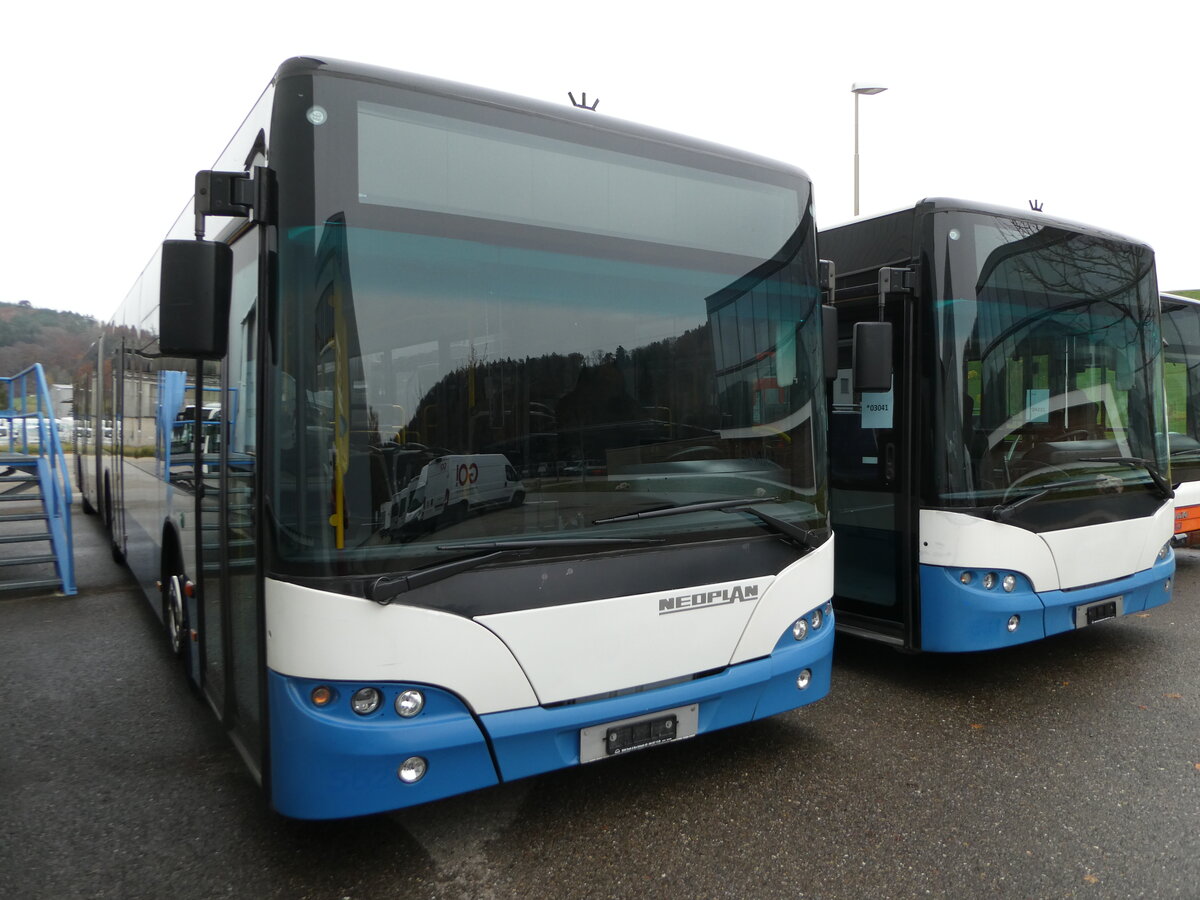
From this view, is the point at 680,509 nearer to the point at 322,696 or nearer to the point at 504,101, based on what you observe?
the point at 322,696

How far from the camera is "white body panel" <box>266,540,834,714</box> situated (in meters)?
2.76

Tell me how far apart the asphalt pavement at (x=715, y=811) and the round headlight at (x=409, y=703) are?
0.67 m

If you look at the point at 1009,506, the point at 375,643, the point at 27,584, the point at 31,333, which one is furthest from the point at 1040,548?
the point at 31,333

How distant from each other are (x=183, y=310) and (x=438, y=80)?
1.21m

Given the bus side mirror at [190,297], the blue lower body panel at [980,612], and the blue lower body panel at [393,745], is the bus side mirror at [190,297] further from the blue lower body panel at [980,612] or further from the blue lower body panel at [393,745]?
the blue lower body panel at [980,612]

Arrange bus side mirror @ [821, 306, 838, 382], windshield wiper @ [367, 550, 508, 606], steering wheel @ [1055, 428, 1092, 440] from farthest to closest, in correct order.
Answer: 1. steering wheel @ [1055, 428, 1092, 440]
2. bus side mirror @ [821, 306, 838, 382]
3. windshield wiper @ [367, 550, 508, 606]

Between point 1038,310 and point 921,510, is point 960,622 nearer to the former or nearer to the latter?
point 921,510

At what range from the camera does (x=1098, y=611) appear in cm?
525

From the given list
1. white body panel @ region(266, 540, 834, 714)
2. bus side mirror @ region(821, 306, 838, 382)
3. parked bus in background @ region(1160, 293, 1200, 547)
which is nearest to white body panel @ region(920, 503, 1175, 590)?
bus side mirror @ region(821, 306, 838, 382)

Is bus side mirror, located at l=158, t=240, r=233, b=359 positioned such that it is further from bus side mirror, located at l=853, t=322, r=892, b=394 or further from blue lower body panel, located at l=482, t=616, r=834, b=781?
→ bus side mirror, located at l=853, t=322, r=892, b=394

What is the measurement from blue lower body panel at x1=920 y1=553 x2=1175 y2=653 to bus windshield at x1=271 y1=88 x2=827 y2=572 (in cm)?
139

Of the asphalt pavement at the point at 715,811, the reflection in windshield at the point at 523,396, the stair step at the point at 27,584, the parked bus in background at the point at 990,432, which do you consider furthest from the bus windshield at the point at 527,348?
the stair step at the point at 27,584

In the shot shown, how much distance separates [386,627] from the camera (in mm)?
2781

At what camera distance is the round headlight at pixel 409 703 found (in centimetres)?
284
